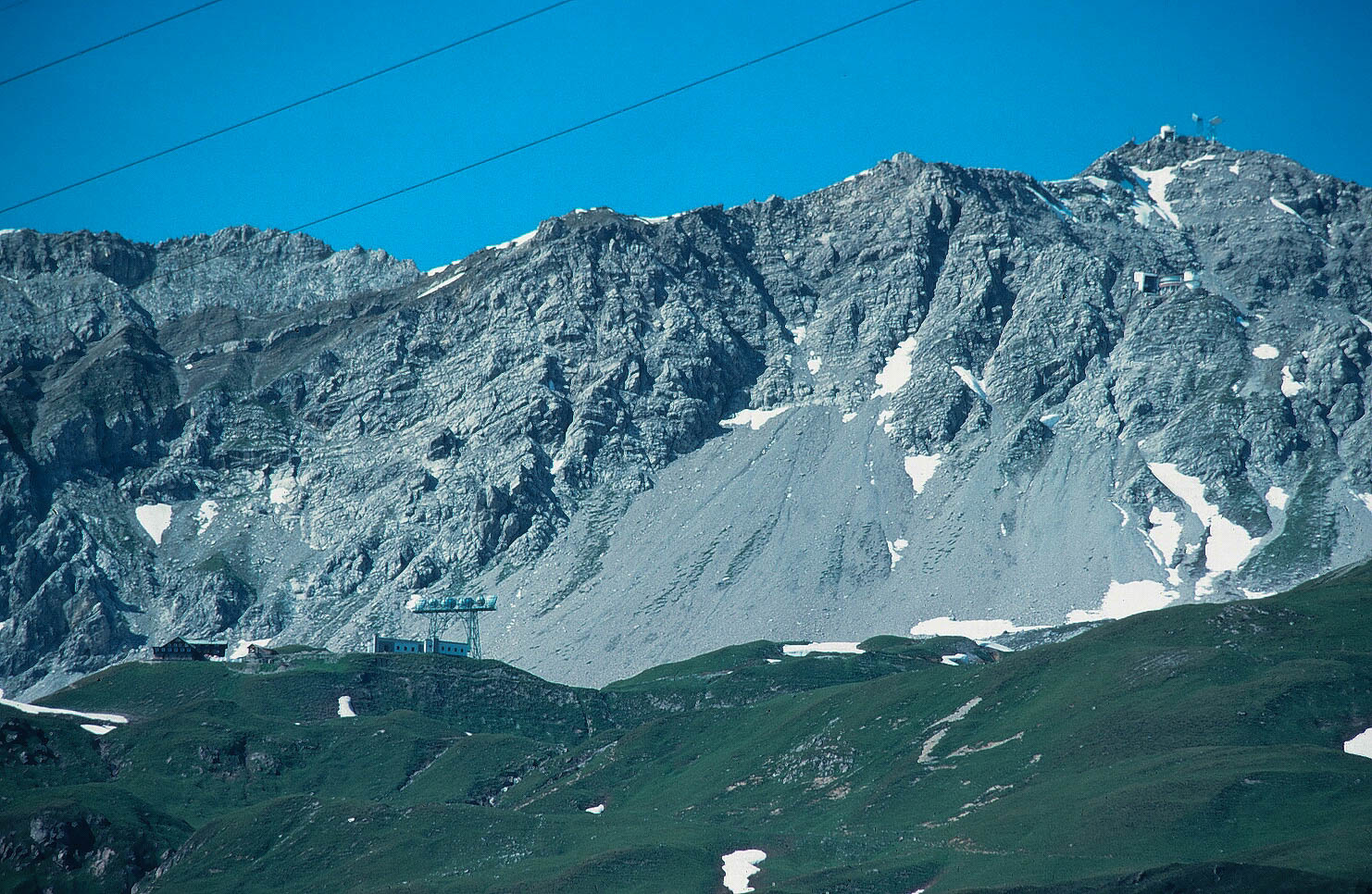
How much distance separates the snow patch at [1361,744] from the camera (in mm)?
108625

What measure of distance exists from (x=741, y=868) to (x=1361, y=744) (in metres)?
48.3

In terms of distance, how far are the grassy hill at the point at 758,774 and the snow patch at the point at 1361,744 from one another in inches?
32.1

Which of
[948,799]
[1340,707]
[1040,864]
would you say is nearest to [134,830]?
[948,799]

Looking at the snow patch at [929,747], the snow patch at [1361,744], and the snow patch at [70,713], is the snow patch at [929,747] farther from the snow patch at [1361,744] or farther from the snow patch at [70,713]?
the snow patch at [70,713]

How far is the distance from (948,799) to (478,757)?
57.0 meters

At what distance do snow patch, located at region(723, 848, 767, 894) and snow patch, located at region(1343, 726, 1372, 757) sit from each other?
1786 inches

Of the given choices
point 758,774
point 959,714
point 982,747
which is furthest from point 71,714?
point 982,747

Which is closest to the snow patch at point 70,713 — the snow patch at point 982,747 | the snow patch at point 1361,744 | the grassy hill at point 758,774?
the grassy hill at point 758,774

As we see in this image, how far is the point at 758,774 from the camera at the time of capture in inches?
5541

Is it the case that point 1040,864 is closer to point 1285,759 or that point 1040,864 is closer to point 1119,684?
point 1285,759

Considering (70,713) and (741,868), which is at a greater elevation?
(70,713)

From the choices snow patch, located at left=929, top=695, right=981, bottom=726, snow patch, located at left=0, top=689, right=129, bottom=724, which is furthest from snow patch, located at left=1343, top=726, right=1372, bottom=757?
snow patch, located at left=0, top=689, right=129, bottom=724

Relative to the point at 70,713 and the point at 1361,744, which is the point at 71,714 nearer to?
the point at 70,713

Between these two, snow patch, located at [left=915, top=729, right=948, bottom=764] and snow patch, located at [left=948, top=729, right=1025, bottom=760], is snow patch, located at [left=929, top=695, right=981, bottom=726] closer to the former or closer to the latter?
snow patch, located at [left=915, top=729, right=948, bottom=764]
